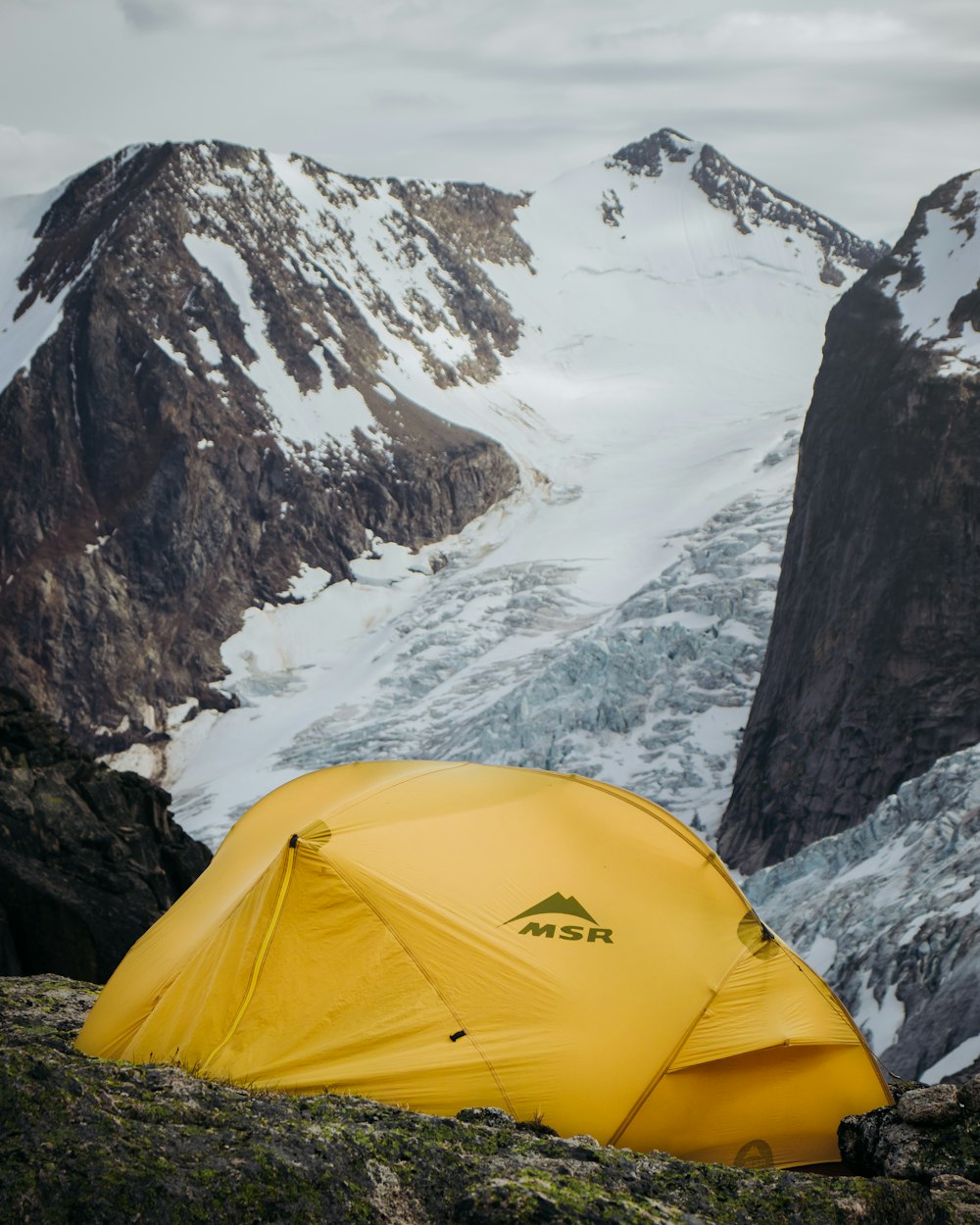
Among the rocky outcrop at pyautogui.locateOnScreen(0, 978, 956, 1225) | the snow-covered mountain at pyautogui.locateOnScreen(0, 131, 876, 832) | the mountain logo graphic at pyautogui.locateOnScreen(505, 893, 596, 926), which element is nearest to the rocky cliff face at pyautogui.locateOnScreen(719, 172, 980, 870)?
the snow-covered mountain at pyautogui.locateOnScreen(0, 131, 876, 832)

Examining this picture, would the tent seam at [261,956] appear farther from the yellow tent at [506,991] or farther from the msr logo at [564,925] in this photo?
the msr logo at [564,925]

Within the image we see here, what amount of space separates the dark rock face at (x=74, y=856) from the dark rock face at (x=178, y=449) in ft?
181

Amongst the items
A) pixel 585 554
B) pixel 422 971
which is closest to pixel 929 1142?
pixel 422 971

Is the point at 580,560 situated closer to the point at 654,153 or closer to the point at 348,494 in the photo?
the point at 348,494

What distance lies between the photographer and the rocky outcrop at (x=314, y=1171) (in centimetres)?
577

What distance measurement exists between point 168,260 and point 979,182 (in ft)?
197

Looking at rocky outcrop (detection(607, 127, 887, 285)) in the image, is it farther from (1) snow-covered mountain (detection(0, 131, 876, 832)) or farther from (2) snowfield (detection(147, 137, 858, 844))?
(1) snow-covered mountain (detection(0, 131, 876, 832))

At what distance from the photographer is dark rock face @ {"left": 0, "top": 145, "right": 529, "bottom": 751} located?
7794 centimetres

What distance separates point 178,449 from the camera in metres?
84.7

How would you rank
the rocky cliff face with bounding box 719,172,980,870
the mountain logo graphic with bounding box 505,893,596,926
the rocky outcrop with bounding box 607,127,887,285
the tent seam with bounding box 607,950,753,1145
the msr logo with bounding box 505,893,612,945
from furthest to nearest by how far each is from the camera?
the rocky outcrop with bounding box 607,127,887,285 < the rocky cliff face with bounding box 719,172,980,870 < the mountain logo graphic with bounding box 505,893,596,926 < the msr logo with bounding box 505,893,612,945 < the tent seam with bounding box 607,950,753,1145

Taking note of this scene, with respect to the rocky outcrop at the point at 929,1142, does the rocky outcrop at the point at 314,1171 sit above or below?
above

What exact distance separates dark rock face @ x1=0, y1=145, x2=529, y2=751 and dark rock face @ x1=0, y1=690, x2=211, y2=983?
55054 millimetres

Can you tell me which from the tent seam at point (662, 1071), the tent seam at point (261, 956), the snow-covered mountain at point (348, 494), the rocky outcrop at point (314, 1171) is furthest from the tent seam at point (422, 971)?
the snow-covered mountain at point (348, 494)

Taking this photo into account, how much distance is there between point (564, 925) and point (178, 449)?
257 ft
